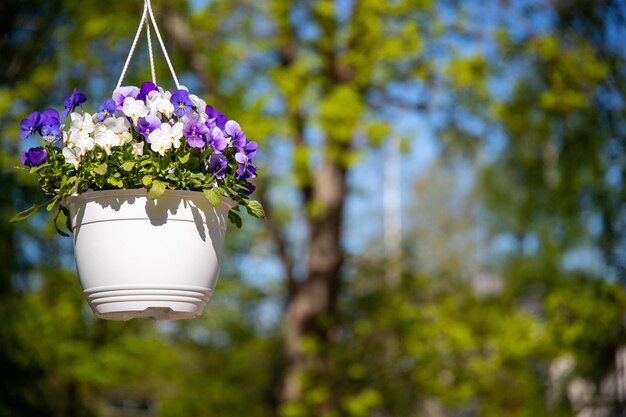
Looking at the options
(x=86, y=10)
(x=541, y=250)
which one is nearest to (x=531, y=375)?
(x=541, y=250)

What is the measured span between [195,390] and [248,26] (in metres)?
3.39

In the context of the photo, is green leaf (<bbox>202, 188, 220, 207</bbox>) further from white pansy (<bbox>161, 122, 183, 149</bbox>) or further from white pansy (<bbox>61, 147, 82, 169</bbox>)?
white pansy (<bbox>61, 147, 82, 169</bbox>)

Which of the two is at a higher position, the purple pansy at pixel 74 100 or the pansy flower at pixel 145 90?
the purple pansy at pixel 74 100

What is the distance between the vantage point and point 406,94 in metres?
7.16

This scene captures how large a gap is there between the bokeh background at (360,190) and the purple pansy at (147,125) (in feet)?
11.0

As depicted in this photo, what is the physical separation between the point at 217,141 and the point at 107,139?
212 millimetres

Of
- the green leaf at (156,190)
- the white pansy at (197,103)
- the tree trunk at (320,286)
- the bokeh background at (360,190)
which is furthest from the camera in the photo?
the tree trunk at (320,286)

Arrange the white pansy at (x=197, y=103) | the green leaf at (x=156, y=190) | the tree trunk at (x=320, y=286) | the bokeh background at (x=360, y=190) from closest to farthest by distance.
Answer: the green leaf at (x=156, y=190) → the white pansy at (x=197, y=103) → the bokeh background at (x=360, y=190) → the tree trunk at (x=320, y=286)

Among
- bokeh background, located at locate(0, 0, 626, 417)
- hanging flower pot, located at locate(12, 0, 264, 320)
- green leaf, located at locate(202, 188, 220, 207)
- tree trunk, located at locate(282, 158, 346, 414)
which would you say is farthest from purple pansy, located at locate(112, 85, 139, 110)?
tree trunk, located at locate(282, 158, 346, 414)

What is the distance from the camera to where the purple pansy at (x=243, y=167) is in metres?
1.73

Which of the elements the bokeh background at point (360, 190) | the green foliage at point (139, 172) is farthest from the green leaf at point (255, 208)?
the bokeh background at point (360, 190)

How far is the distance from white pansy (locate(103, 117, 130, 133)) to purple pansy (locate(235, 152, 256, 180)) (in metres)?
0.23

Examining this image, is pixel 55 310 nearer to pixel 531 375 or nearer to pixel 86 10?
pixel 86 10

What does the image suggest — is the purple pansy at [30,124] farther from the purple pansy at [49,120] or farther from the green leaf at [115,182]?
the green leaf at [115,182]
